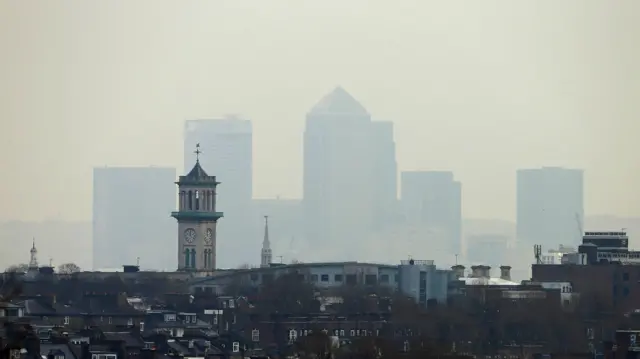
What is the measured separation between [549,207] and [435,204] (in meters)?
10.3

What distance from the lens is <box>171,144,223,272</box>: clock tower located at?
5571 inches

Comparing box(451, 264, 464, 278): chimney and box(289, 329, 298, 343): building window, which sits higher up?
box(451, 264, 464, 278): chimney

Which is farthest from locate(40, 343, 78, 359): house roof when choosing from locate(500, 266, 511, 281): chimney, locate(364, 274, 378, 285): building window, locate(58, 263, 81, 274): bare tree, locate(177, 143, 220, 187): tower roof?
locate(500, 266, 511, 281): chimney

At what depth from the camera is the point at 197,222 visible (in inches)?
5679

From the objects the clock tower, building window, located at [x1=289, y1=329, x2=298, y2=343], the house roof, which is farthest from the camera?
the clock tower

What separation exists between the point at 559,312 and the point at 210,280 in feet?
81.0

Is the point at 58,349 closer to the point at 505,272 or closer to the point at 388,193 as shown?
the point at 505,272

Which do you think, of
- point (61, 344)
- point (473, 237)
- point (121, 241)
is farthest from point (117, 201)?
point (61, 344)

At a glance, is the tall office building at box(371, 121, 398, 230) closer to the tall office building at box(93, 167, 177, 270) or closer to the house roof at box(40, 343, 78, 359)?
the tall office building at box(93, 167, 177, 270)

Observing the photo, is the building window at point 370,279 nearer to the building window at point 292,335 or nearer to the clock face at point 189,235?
the clock face at point 189,235

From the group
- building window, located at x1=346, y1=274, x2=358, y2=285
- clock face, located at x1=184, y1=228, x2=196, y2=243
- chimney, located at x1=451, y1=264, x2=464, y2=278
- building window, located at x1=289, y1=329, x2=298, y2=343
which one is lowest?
building window, located at x1=289, y1=329, x2=298, y2=343

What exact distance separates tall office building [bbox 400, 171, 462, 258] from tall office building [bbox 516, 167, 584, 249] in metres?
3.43

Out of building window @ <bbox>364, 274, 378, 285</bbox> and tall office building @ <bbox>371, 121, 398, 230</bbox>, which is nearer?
building window @ <bbox>364, 274, 378, 285</bbox>

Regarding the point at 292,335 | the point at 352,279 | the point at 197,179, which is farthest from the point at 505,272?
the point at 292,335
